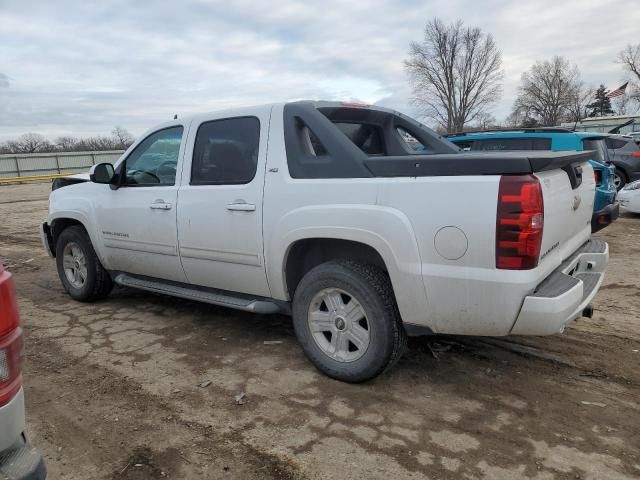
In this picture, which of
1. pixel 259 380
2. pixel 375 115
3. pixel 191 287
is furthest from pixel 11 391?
pixel 375 115

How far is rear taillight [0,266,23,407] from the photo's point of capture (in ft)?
5.73

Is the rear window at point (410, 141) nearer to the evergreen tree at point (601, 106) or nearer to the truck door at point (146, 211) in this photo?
the truck door at point (146, 211)

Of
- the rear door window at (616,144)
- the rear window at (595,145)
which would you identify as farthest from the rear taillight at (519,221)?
the rear door window at (616,144)

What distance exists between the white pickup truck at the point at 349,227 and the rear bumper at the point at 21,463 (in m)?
2.01

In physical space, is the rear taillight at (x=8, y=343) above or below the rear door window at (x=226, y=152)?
below

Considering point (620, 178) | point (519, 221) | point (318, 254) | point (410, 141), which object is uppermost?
point (410, 141)

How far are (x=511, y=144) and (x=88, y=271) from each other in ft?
21.9

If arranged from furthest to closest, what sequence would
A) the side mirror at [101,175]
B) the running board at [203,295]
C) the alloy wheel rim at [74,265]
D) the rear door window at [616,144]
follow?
the rear door window at [616,144], the alloy wheel rim at [74,265], the side mirror at [101,175], the running board at [203,295]

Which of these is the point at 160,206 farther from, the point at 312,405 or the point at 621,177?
the point at 621,177

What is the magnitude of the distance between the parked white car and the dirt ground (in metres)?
6.60

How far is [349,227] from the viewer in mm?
3252

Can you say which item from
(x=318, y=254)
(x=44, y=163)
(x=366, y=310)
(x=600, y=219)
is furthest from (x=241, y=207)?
(x=44, y=163)

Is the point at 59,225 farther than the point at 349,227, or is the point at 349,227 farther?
the point at 59,225

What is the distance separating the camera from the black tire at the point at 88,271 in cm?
533
